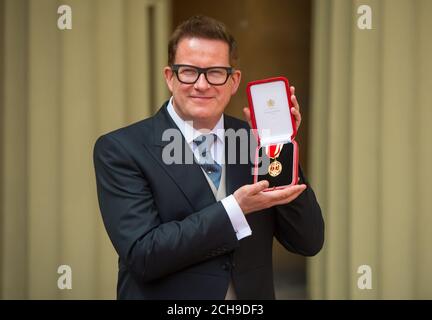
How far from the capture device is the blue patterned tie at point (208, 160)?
1.59 m

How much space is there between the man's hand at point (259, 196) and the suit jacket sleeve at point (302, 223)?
95mm

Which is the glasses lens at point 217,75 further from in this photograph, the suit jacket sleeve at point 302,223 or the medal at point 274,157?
the suit jacket sleeve at point 302,223

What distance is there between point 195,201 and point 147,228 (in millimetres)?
147

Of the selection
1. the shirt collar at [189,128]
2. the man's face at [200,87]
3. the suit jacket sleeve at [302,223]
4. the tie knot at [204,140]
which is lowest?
the suit jacket sleeve at [302,223]

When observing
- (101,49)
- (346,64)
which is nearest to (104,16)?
(101,49)

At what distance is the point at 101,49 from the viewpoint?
306 cm

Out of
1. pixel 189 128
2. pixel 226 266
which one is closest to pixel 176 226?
pixel 226 266

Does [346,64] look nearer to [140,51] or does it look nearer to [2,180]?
[140,51]

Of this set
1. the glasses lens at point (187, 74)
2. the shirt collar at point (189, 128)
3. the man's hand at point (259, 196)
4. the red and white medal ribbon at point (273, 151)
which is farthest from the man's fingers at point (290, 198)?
the glasses lens at point (187, 74)

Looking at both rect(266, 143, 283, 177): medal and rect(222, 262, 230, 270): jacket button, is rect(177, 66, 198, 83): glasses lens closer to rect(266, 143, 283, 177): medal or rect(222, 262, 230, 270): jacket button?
rect(266, 143, 283, 177): medal

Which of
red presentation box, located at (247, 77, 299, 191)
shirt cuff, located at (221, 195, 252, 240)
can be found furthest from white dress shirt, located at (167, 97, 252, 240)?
red presentation box, located at (247, 77, 299, 191)

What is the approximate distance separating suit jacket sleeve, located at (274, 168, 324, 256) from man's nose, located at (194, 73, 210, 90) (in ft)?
1.10

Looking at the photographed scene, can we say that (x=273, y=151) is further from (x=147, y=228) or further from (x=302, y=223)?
(x=147, y=228)

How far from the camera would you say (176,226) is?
145 centimetres
